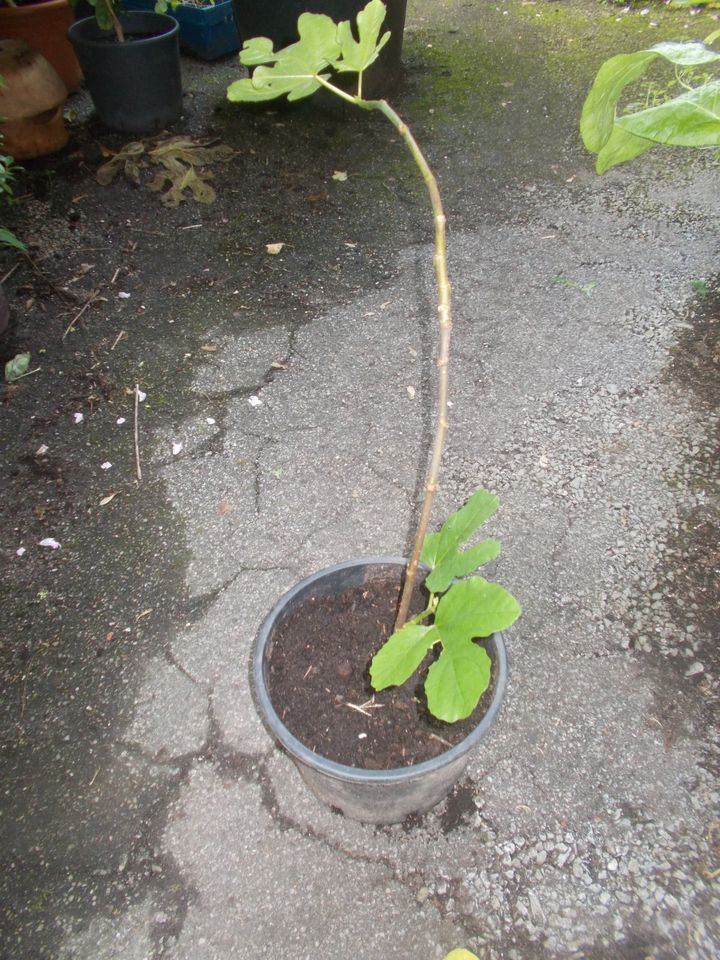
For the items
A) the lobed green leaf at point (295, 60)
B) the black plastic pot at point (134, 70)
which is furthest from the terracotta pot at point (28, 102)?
the lobed green leaf at point (295, 60)

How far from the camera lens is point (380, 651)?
0.92m

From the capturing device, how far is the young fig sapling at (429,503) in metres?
0.77

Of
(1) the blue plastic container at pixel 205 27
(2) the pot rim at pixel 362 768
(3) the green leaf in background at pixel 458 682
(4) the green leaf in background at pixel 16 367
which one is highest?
(1) the blue plastic container at pixel 205 27

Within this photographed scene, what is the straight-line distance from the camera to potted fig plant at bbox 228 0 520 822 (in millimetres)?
797

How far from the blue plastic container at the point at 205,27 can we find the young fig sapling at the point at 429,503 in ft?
12.9

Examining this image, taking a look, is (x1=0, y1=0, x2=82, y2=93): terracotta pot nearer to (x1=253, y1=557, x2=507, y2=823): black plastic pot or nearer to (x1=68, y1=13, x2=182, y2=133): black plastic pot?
(x1=68, y1=13, x2=182, y2=133): black plastic pot

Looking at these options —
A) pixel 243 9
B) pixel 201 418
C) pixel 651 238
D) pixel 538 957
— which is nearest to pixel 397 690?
pixel 538 957

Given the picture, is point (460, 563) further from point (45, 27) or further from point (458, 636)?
point (45, 27)

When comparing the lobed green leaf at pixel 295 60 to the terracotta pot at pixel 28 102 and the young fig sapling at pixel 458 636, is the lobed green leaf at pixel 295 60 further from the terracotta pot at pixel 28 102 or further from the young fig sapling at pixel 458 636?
the terracotta pot at pixel 28 102

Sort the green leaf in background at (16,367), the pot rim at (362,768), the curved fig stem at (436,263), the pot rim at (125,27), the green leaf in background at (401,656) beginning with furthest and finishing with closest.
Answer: the pot rim at (125,27), the green leaf in background at (16,367), the pot rim at (362,768), the green leaf in background at (401,656), the curved fig stem at (436,263)

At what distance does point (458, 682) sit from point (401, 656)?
10cm

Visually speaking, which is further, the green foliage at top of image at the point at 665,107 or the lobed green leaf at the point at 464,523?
the lobed green leaf at the point at 464,523

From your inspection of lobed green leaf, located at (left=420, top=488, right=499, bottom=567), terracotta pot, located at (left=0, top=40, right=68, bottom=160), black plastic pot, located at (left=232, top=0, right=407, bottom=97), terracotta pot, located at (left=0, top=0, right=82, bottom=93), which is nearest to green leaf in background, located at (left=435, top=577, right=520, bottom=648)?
lobed green leaf, located at (left=420, top=488, right=499, bottom=567)

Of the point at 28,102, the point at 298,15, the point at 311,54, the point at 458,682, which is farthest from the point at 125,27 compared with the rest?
the point at 458,682
